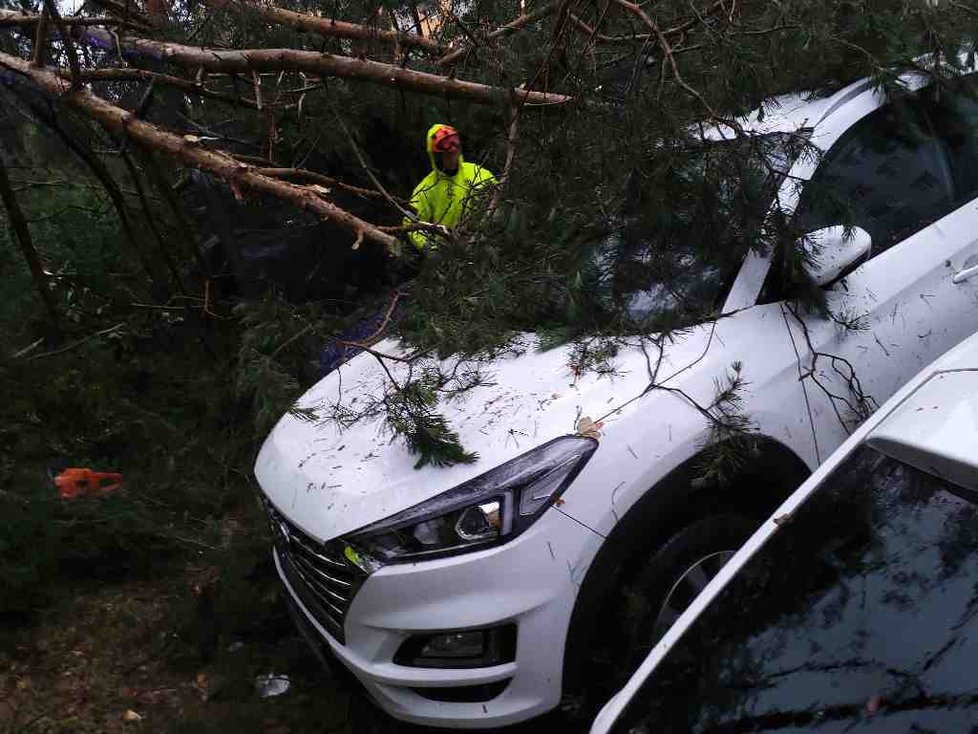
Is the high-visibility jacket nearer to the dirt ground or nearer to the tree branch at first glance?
the tree branch

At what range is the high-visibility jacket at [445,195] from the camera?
11.7 feet

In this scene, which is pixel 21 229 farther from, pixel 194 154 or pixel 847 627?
pixel 847 627

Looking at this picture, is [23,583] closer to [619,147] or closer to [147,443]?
[147,443]

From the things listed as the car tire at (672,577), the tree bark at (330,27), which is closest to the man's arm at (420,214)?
the tree bark at (330,27)

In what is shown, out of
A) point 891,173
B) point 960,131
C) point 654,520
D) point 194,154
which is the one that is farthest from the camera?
point 194,154

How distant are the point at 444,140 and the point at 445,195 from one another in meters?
0.57

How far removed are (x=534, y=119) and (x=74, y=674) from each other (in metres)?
2.89

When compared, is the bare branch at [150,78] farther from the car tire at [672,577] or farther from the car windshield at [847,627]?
the car windshield at [847,627]

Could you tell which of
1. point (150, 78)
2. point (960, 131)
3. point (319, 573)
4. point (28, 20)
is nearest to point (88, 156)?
point (28, 20)

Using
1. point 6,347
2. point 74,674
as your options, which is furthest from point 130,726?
point 6,347

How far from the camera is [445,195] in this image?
4406 millimetres

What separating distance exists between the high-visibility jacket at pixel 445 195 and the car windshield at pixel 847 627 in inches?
77.4

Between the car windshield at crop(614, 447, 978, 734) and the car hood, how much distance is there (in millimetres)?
763

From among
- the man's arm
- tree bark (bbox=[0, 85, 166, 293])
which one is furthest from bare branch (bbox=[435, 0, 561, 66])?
tree bark (bbox=[0, 85, 166, 293])
